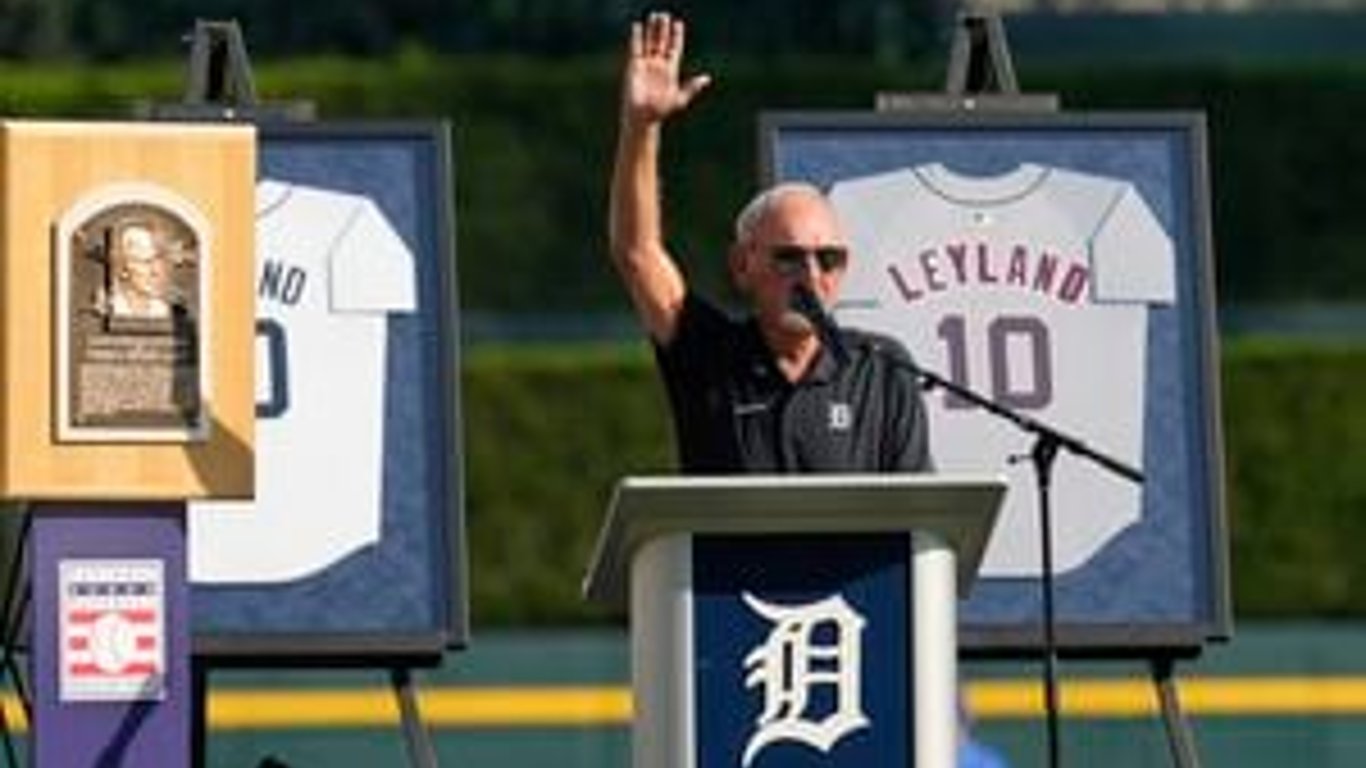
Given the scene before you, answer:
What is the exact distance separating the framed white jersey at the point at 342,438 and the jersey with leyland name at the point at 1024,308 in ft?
2.52

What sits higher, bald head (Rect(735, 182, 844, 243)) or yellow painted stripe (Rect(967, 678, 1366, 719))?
bald head (Rect(735, 182, 844, 243))

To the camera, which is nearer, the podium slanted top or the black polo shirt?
the podium slanted top

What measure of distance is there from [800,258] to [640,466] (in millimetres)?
8103

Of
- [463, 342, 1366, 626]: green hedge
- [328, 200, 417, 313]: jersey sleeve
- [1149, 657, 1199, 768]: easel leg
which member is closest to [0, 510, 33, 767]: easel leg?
[328, 200, 417, 313]: jersey sleeve

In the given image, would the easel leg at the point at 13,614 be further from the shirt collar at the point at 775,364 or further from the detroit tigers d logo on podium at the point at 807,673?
the detroit tigers d logo on podium at the point at 807,673

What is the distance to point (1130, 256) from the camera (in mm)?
9578

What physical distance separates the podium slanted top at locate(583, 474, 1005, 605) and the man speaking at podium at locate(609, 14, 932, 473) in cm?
79

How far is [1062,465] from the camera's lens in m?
9.53

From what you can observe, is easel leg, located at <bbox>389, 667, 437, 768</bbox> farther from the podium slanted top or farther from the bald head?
the podium slanted top

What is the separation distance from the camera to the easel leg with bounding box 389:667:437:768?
9383 millimetres

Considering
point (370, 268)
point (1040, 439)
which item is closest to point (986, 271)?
point (370, 268)

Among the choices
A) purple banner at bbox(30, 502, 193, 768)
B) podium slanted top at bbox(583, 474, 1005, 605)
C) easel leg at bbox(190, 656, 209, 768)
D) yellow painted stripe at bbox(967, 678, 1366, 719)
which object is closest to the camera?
podium slanted top at bbox(583, 474, 1005, 605)

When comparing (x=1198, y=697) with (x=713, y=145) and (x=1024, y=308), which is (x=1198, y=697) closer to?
(x=713, y=145)

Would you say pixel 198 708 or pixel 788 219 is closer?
pixel 788 219
